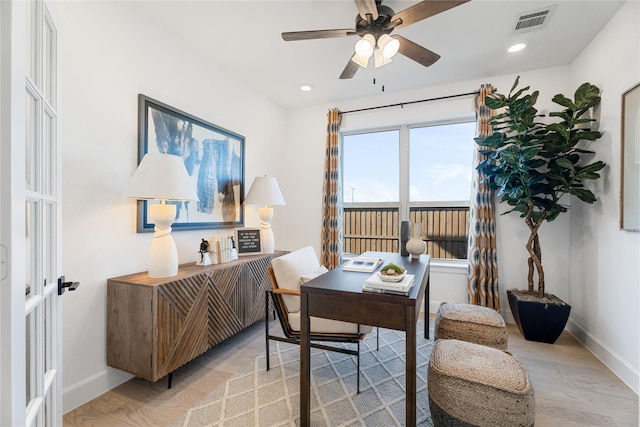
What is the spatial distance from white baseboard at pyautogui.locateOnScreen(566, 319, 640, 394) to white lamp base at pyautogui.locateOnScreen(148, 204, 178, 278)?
3.30 metres

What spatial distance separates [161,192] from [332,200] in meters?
2.27

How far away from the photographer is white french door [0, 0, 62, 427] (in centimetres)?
66

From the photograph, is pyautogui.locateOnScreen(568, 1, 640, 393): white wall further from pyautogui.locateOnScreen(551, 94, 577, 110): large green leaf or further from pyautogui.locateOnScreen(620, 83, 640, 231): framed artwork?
pyautogui.locateOnScreen(551, 94, 577, 110): large green leaf

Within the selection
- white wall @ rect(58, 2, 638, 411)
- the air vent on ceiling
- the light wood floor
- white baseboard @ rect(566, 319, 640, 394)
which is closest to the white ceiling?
the air vent on ceiling

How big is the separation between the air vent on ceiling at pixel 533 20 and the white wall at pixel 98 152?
2.89 m

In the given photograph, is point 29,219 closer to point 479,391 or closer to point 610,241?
point 479,391

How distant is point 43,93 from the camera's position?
A: 1.04 metres

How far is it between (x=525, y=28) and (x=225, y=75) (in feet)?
9.15

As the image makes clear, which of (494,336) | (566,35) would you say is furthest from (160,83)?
(566,35)

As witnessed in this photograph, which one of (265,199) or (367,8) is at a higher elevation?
(367,8)

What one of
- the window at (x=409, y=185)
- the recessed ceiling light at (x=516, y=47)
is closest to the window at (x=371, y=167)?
the window at (x=409, y=185)

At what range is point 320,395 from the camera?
1.84 metres

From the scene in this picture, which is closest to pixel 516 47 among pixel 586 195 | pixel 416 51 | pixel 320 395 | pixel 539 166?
pixel 539 166

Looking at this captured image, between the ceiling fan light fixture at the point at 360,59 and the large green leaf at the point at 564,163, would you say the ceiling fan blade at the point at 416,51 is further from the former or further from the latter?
the large green leaf at the point at 564,163
